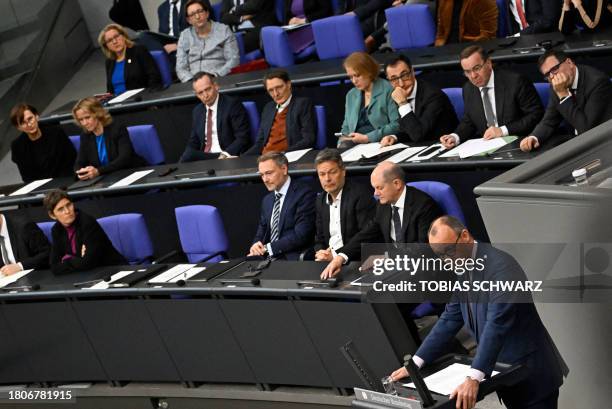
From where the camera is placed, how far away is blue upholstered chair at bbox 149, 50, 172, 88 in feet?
28.2

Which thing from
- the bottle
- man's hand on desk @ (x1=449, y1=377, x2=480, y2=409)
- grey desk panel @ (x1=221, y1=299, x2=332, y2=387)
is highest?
the bottle

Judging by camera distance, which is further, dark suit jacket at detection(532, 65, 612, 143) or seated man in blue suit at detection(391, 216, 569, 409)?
dark suit jacket at detection(532, 65, 612, 143)

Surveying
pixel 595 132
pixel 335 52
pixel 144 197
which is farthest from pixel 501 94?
pixel 595 132

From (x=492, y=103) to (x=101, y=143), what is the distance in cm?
295

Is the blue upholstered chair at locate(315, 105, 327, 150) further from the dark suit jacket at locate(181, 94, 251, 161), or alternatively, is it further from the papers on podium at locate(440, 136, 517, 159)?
the papers on podium at locate(440, 136, 517, 159)

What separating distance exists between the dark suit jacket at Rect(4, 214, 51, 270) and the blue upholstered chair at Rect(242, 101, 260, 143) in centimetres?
154

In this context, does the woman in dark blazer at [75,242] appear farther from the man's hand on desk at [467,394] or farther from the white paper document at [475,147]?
the man's hand on desk at [467,394]

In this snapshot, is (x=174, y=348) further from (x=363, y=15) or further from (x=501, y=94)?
(x=363, y=15)

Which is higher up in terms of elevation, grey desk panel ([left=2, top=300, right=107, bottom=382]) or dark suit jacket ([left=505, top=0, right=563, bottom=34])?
dark suit jacket ([left=505, top=0, right=563, bottom=34])

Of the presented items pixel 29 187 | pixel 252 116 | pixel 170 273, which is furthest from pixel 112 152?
pixel 170 273

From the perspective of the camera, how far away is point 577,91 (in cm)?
515

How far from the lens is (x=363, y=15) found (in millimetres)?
7926

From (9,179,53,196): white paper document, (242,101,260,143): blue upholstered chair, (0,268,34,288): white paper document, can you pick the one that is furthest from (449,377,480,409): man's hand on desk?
(9,179,53,196): white paper document

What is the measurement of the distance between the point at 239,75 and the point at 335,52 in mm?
726
